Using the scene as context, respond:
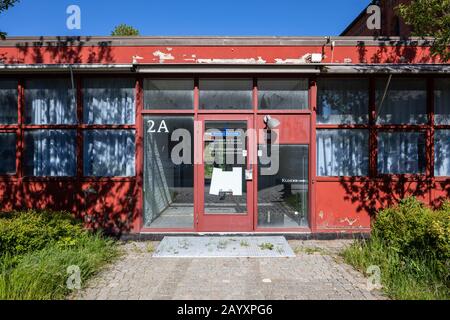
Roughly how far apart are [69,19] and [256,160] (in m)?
5.04

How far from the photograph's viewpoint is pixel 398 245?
17.7ft

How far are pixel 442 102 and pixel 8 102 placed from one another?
9.43 m

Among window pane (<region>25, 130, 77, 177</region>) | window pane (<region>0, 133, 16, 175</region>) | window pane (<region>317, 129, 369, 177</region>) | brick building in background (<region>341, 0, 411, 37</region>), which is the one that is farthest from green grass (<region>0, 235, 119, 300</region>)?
brick building in background (<region>341, 0, 411, 37</region>)

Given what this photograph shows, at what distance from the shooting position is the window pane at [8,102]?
7.50 metres

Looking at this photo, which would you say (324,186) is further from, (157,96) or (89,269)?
(89,269)

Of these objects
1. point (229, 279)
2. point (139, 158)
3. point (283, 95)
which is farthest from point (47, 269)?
point (283, 95)

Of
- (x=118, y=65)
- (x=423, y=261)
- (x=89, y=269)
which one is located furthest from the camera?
(x=118, y=65)

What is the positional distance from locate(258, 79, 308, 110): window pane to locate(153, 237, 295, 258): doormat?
282cm

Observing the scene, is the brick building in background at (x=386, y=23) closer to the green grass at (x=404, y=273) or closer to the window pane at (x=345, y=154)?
the window pane at (x=345, y=154)

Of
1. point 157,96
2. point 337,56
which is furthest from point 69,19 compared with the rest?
point 337,56

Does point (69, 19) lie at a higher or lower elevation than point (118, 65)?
higher

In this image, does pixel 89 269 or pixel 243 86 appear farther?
pixel 243 86
